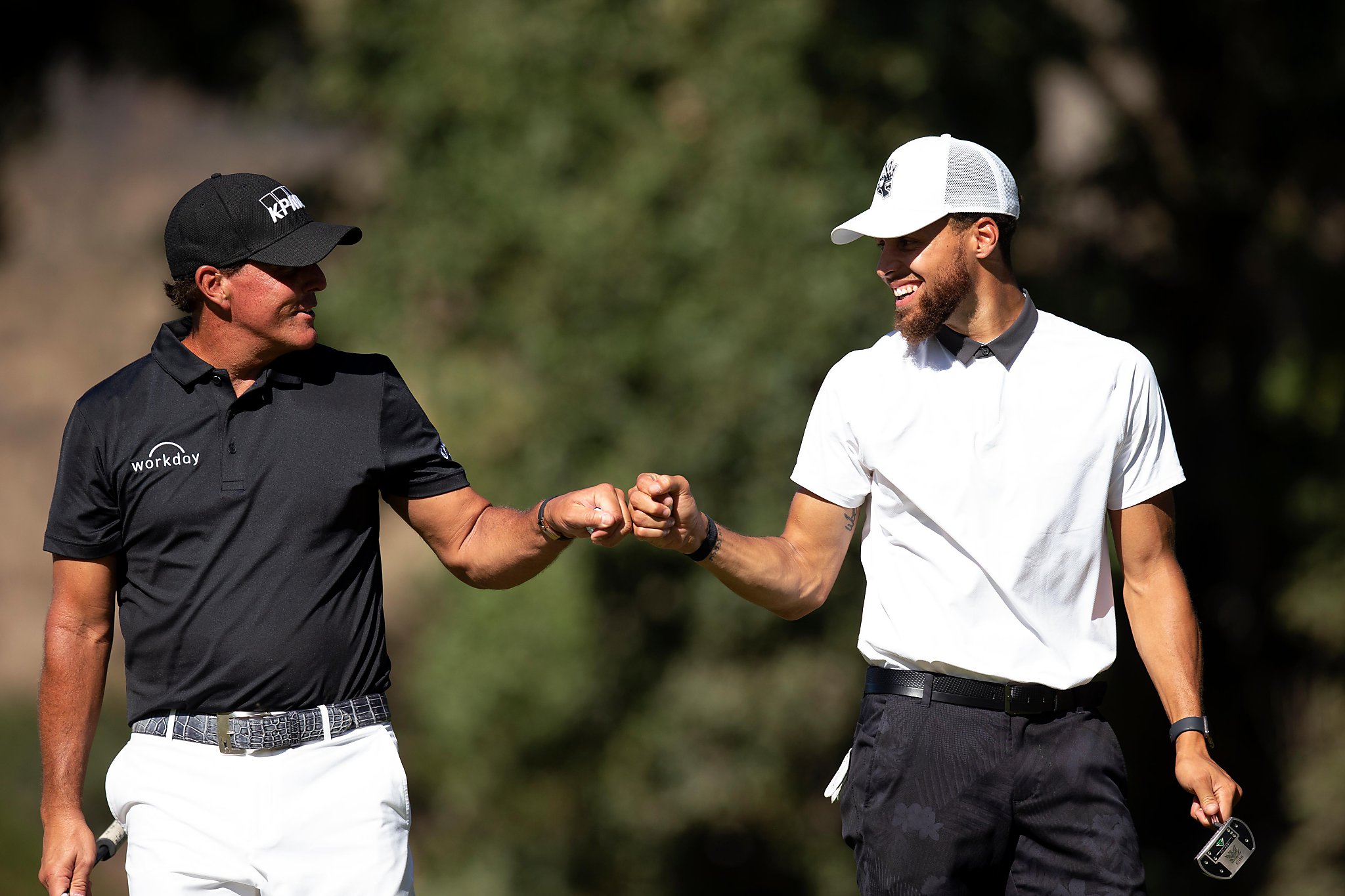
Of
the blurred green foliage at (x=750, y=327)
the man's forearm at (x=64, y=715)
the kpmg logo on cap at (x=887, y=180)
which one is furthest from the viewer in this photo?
the blurred green foliage at (x=750, y=327)

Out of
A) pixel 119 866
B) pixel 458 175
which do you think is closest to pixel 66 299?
pixel 119 866

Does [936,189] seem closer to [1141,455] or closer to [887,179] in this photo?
[887,179]

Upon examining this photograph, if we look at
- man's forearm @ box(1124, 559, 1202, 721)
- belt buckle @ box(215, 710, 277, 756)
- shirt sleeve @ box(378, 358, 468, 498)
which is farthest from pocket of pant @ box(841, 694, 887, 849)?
belt buckle @ box(215, 710, 277, 756)

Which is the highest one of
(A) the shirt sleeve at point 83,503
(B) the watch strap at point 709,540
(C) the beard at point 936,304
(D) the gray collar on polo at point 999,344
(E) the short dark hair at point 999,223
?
(E) the short dark hair at point 999,223

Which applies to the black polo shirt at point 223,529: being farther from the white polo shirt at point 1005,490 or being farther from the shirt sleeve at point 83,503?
the white polo shirt at point 1005,490

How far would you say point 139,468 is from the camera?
9.92 feet

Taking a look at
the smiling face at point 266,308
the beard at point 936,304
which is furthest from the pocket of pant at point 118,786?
the beard at point 936,304

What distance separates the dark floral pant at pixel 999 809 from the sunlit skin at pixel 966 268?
87cm

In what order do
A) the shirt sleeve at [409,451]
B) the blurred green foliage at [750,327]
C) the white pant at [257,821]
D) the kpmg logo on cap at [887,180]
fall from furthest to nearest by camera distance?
1. the blurred green foliage at [750,327]
2. the kpmg logo on cap at [887,180]
3. the shirt sleeve at [409,451]
4. the white pant at [257,821]

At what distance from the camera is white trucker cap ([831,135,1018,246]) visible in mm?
3203

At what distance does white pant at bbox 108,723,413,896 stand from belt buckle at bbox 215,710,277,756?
1 cm

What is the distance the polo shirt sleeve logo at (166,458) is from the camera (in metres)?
3.03

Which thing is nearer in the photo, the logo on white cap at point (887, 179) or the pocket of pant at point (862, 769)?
the pocket of pant at point (862, 769)

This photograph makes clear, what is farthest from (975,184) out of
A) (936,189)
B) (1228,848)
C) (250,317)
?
(250,317)
